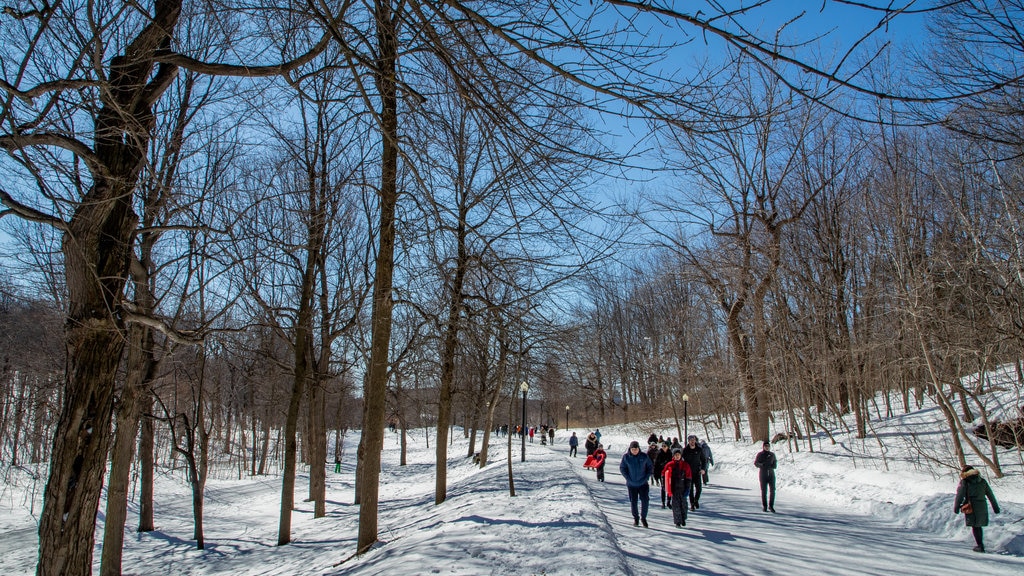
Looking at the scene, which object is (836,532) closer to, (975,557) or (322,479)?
(975,557)

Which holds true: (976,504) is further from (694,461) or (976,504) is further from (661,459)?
(661,459)

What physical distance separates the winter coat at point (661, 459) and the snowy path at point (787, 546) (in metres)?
1.64

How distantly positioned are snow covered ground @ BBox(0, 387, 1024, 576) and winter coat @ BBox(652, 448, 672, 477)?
1120 millimetres

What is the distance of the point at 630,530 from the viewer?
948cm

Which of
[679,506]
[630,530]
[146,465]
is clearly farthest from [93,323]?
[146,465]

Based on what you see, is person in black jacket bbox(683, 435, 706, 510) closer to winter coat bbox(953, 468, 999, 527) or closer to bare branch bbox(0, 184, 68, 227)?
winter coat bbox(953, 468, 999, 527)

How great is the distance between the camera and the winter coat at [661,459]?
14.0m

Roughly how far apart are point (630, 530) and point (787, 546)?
248 centimetres

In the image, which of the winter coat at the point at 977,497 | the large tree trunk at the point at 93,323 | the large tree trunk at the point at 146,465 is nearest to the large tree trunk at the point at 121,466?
the large tree trunk at the point at 146,465

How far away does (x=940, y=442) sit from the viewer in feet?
52.4

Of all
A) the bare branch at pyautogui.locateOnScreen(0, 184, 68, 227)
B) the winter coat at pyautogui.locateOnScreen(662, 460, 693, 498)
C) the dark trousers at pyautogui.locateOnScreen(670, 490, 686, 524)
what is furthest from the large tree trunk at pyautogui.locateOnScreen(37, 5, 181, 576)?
the dark trousers at pyautogui.locateOnScreen(670, 490, 686, 524)

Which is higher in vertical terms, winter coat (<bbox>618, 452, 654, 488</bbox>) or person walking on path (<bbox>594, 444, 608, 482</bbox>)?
winter coat (<bbox>618, 452, 654, 488</bbox>)

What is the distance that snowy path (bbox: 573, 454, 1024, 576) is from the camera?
7.02 meters

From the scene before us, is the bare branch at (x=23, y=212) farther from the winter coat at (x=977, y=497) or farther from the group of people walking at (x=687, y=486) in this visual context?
the winter coat at (x=977, y=497)
